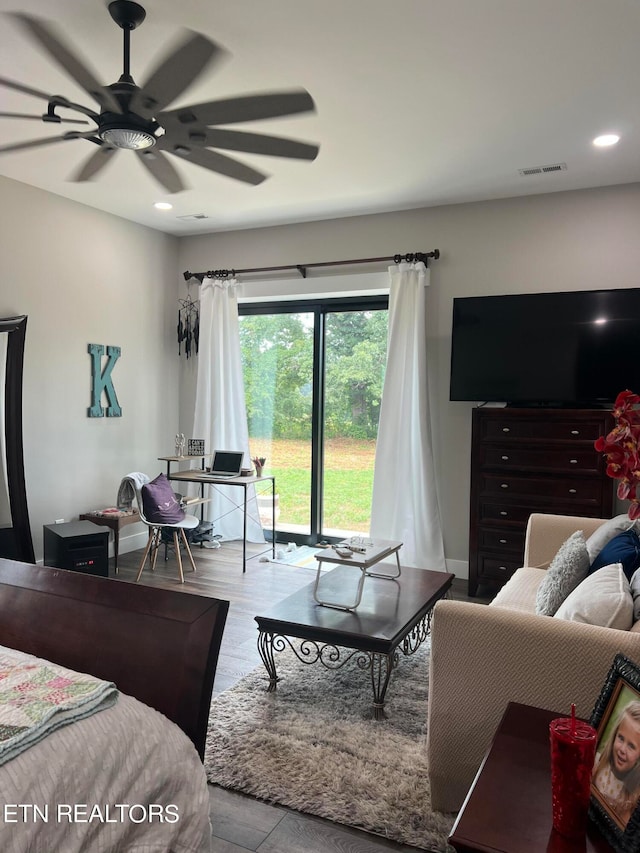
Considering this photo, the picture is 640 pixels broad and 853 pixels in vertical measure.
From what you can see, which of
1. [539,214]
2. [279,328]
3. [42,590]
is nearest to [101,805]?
[42,590]

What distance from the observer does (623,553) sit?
92.6 inches

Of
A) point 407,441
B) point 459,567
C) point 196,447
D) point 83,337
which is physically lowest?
point 459,567

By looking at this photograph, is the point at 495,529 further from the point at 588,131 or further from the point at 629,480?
the point at 629,480

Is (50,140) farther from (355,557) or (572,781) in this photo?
(572,781)

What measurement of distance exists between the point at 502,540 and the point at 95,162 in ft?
11.1

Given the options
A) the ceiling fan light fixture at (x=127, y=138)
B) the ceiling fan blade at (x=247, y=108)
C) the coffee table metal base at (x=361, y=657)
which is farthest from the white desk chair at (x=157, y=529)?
the ceiling fan blade at (x=247, y=108)

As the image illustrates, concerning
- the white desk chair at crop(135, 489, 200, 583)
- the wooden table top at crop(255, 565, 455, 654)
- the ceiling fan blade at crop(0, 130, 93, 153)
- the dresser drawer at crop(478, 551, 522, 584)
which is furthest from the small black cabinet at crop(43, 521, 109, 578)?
the dresser drawer at crop(478, 551, 522, 584)

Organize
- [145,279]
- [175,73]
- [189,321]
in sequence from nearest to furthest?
[175,73]
[145,279]
[189,321]

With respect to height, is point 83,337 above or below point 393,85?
below

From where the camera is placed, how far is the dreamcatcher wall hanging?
5.94 m

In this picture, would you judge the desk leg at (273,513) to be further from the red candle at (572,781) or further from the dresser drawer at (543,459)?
the red candle at (572,781)

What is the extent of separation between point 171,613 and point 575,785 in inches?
41.7

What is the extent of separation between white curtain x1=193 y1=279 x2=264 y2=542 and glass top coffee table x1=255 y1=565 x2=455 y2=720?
8.15ft

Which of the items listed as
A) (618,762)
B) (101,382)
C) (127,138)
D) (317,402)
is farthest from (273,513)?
(618,762)
